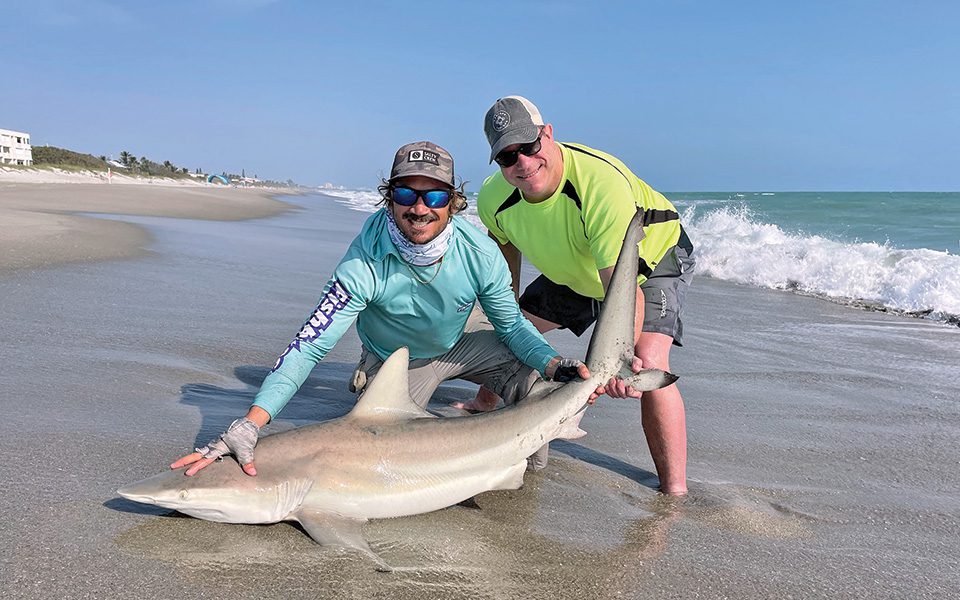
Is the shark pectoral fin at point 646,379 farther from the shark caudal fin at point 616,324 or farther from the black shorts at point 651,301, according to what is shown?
the black shorts at point 651,301

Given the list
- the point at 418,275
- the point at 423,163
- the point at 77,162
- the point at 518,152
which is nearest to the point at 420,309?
the point at 418,275

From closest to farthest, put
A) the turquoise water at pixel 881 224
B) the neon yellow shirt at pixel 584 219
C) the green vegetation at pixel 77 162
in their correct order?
the neon yellow shirt at pixel 584 219 < the turquoise water at pixel 881 224 < the green vegetation at pixel 77 162

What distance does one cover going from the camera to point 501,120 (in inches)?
153

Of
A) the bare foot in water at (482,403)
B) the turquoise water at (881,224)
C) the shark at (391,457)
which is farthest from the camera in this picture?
the turquoise water at (881,224)

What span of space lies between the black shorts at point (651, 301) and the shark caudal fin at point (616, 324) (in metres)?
0.76

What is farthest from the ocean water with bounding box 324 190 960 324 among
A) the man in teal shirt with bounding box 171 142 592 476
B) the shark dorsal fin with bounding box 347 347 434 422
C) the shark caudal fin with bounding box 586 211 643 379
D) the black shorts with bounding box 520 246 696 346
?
the shark dorsal fin with bounding box 347 347 434 422

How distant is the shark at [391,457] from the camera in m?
2.73

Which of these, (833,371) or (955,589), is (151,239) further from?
(955,589)

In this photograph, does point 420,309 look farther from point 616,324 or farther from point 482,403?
point 482,403

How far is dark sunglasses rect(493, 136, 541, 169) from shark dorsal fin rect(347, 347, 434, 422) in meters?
1.33

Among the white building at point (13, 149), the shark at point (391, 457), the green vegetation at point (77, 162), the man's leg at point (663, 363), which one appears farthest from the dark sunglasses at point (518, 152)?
the white building at point (13, 149)

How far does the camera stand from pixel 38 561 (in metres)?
2.38

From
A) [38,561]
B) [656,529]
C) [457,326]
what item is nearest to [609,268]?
[457,326]

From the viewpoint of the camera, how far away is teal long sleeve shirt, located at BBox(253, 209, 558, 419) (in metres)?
3.26
